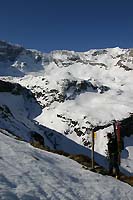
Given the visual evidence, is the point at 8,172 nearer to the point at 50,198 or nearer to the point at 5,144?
the point at 50,198

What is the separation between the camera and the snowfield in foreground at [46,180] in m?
12.5

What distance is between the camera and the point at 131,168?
190 metres

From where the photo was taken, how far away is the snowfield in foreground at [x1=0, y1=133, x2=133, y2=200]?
12523mm

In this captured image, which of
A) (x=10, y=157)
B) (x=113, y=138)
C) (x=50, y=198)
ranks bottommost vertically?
(x=50, y=198)

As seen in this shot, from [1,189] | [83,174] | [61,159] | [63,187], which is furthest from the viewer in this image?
[61,159]

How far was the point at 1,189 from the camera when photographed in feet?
39.1

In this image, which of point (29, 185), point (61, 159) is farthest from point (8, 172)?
point (61, 159)

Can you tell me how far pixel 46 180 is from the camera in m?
13.9

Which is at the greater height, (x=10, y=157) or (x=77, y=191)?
(x=10, y=157)

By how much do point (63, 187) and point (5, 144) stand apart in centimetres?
440

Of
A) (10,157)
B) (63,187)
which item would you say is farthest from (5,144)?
(63,187)

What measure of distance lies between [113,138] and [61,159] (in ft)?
9.75

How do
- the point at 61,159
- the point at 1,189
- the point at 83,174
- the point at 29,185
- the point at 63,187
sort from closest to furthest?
the point at 1,189 < the point at 29,185 < the point at 63,187 < the point at 83,174 < the point at 61,159

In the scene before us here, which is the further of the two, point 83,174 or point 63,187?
point 83,174
